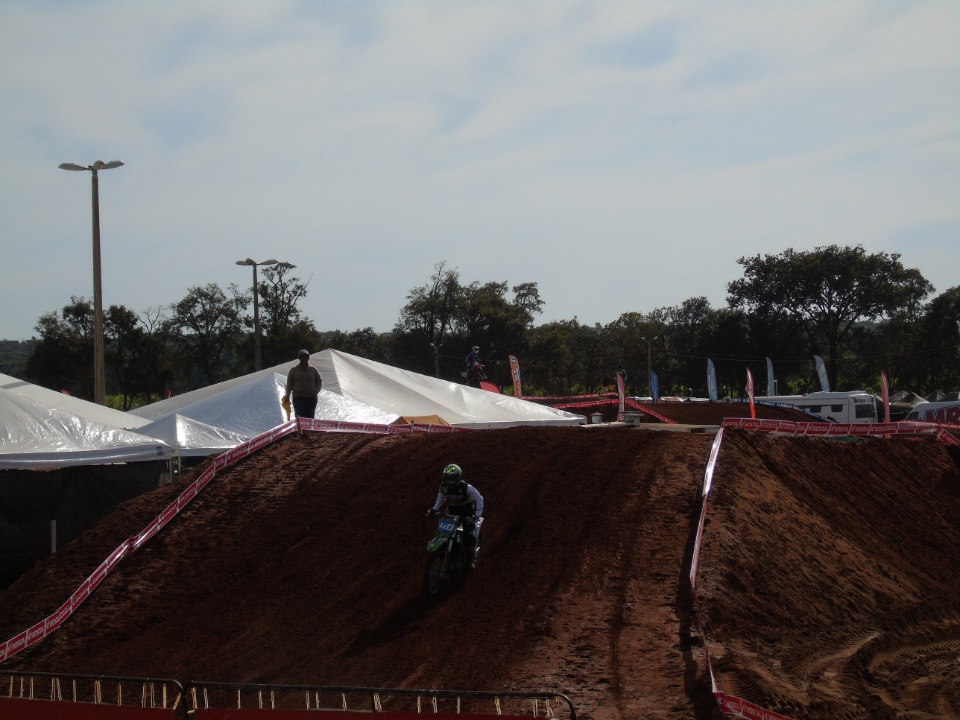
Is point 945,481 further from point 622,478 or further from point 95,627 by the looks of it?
point 95,627

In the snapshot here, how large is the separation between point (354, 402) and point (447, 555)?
43.7 feet

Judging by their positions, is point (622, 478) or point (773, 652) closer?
point (773, 652)

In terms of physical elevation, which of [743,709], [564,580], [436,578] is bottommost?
[743,709]

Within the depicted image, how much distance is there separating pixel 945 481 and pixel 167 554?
13.8 m

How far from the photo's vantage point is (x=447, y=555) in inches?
450

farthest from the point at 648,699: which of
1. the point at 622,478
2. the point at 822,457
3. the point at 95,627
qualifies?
the point at 822,457

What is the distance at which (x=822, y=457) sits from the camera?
15.9 metres

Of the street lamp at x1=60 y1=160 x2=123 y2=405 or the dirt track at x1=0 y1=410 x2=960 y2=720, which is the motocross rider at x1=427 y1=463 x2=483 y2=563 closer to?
the dirt track at x1=0 y1=410 x2=960 y2=720

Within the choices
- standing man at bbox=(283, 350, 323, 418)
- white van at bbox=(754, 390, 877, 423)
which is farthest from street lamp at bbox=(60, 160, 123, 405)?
white van at bbox=(754, 390, 877, 423)

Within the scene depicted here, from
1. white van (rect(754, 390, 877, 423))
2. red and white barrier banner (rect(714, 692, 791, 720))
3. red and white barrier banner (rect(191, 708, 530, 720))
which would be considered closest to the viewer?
red and white barrier banner (rect(191, 708, 530, 720))

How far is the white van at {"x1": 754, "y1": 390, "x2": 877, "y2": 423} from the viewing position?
4281 centimetres

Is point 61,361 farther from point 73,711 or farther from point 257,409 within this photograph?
point 73,711

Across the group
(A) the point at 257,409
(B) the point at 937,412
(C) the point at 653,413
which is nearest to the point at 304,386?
Answer: (A) the point at 257,409

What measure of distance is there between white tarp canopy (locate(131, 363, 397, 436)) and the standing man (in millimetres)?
4209
